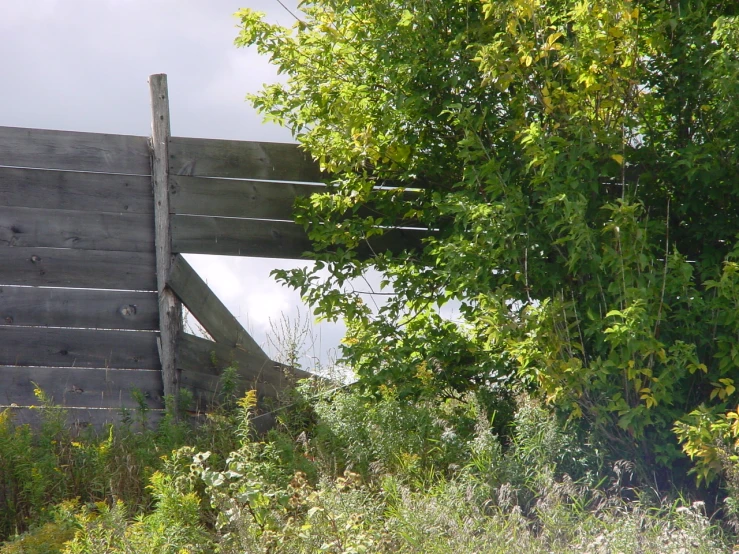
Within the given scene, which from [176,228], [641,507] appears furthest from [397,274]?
[641,507]

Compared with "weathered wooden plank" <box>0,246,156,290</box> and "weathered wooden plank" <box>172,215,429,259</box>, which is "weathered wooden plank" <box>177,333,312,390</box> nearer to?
"weathered wooden plank" <box>0,246,156,290</box>

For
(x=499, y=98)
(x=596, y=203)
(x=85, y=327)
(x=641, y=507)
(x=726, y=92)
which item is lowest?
(x=641, y=507)

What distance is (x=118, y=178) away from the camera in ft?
19.6

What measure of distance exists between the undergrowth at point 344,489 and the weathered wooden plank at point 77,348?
20.7 inches

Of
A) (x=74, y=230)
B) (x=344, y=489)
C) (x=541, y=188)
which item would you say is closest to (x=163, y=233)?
(x=74, y=230)

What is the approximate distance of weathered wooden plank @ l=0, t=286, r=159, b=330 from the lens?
5770 mm

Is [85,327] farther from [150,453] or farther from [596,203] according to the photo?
[596,203]

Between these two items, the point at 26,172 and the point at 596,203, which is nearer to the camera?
the point at 596,203

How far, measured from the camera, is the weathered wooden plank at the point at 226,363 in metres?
5.92

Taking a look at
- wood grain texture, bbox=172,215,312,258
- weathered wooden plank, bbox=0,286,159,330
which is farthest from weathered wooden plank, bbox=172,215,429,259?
weathered wooden plank, bbox=0,286,159,330

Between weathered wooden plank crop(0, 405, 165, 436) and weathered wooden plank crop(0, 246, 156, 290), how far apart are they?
940 mm

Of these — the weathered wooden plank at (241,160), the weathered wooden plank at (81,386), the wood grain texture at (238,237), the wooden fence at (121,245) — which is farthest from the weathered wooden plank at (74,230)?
the weathered wooden plank at (81,386)

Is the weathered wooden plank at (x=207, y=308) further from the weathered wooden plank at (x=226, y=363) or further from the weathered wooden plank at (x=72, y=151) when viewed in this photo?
the weathered wooden plank at (x=72, y=151)

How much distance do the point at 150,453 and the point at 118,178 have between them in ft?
7.23
